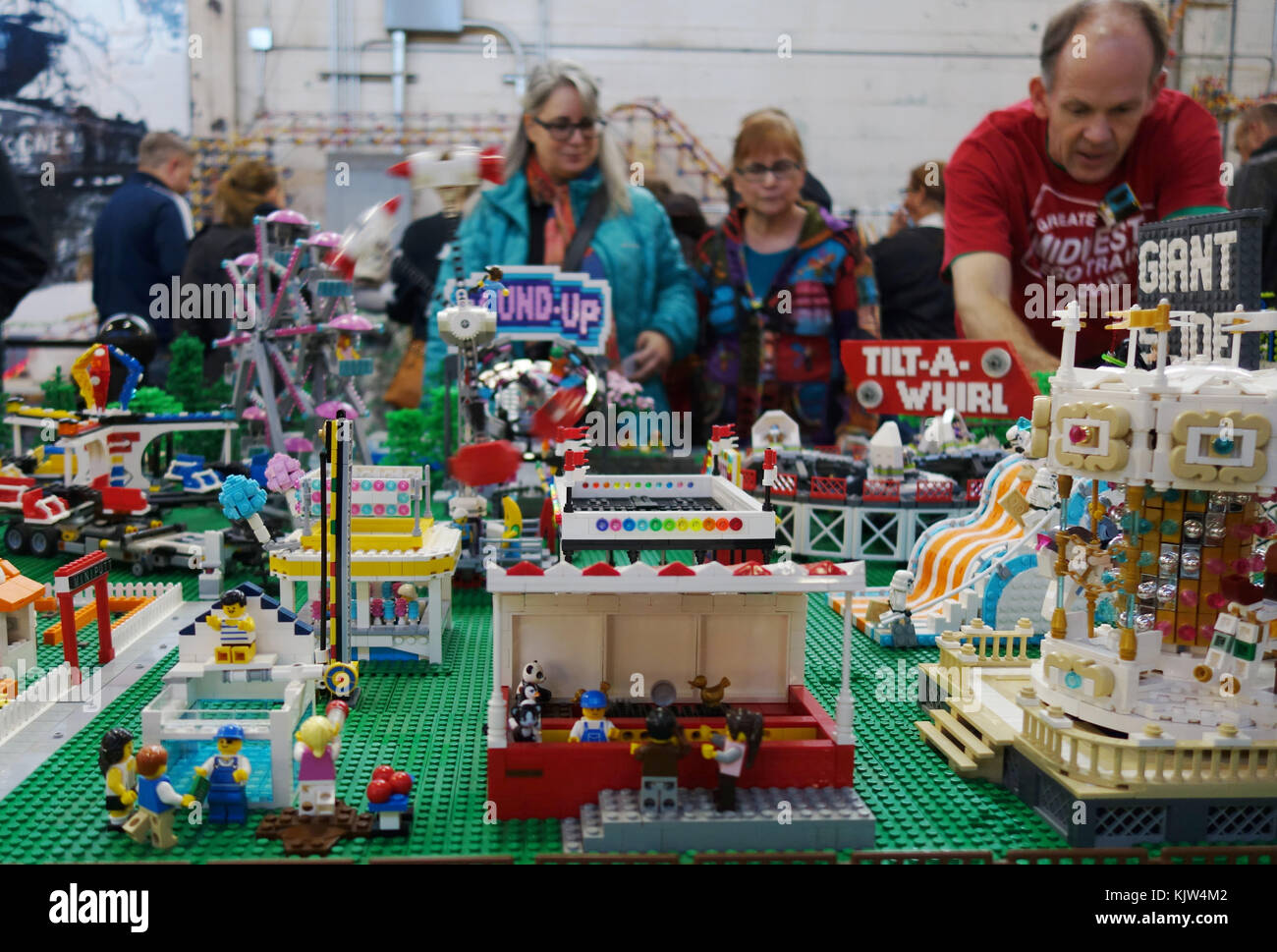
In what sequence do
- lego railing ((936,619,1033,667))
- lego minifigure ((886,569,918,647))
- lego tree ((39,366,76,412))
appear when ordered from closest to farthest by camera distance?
lego railing ((936,619,1033,667)), lego minifigure ((886,569,918,647)), lego tree ((39,366,76,412))

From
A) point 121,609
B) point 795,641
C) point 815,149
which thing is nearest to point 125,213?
point 121,609

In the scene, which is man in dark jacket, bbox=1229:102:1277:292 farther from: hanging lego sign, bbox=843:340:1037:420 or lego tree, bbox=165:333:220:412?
lego tree, bbox=165:333:220:412

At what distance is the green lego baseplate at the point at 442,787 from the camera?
5.51 meters

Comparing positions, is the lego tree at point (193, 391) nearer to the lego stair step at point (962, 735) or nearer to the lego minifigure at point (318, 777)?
the lego minifigure at point (318, 777)

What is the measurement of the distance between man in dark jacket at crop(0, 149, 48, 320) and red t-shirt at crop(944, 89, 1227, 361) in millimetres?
11977

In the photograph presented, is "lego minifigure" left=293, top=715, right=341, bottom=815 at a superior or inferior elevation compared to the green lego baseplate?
superior

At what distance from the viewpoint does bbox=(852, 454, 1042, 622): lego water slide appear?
352 inches

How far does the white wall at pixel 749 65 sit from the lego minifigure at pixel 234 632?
9.50 meters

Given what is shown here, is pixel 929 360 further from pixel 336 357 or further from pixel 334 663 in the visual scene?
pixel 334 663

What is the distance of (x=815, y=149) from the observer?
1482 cm

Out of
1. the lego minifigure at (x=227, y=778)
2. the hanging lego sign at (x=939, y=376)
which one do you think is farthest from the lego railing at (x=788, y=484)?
the lego minifigure at (x=227, y=778)

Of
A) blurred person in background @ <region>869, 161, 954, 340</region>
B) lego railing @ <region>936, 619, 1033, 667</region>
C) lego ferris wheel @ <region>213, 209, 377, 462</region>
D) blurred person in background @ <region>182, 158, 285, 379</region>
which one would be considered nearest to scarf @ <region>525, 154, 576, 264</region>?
lego ferris wheel @ <region>213, 209, 377, 462</region>

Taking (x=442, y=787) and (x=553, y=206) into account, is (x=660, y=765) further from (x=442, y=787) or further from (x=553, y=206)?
(x=553, y=206)

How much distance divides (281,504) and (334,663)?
4386 mm
